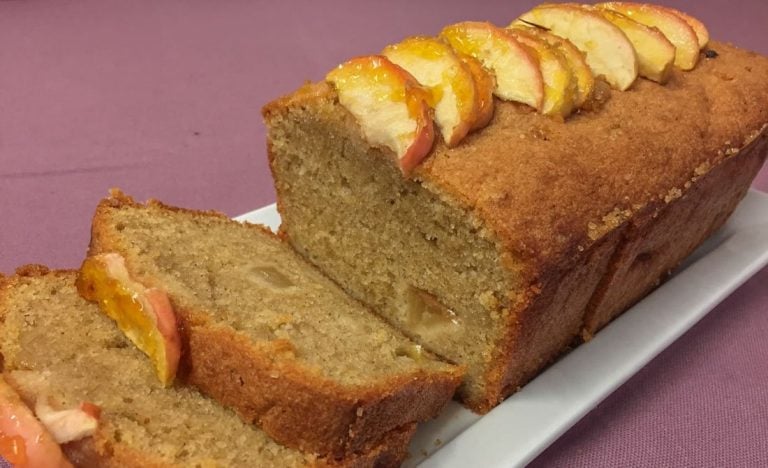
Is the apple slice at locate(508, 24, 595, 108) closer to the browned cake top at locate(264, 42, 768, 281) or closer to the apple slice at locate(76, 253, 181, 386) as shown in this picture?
the browned cake top at locate(264, 42, 768, 281)

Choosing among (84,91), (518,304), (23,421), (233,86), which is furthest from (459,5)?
(23,421)

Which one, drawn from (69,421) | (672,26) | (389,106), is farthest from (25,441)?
(672,26)

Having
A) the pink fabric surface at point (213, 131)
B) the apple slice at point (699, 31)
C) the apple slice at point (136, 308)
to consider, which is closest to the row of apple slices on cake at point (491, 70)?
the apple slice at point (699, 31)

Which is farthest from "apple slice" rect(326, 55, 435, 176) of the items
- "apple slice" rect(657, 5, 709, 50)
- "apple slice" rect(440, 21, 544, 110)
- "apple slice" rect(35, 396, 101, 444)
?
"apple slice" rect(657, 5, 709, 50)

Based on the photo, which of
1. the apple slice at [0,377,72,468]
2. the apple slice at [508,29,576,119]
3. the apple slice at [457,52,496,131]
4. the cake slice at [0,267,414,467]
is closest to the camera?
the apple slice at [0,377,72,468]

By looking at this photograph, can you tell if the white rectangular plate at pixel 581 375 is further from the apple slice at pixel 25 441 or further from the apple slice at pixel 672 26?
the apple slice at pixel 25 441

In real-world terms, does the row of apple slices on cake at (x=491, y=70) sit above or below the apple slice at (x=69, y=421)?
above
